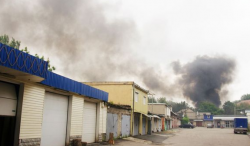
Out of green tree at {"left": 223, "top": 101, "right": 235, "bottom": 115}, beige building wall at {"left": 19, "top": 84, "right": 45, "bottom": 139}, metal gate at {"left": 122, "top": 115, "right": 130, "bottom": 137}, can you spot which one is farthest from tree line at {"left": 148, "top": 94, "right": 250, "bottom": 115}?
beige building wall at {"left": 19, "top": 84, "right": 45, "bottom": 139}

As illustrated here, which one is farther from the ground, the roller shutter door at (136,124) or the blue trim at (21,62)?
the blue trim at (21,62)

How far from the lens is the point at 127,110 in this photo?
25344 mm

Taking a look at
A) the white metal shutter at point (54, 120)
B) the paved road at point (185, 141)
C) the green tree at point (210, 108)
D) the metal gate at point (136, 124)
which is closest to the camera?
the white metal shutter at point (54, 120)

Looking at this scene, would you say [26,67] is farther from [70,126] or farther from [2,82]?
[70,126]

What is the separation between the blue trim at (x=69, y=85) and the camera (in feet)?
41.2

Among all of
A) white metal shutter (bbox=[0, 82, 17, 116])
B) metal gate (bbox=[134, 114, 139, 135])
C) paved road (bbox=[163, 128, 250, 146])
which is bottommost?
paved road (bbox=[163, 128, 250, 146])

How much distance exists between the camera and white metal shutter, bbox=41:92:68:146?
509 inches

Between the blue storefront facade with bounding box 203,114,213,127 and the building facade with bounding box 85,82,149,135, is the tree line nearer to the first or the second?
the blue storefront facade with bounding box 203,114,213,127

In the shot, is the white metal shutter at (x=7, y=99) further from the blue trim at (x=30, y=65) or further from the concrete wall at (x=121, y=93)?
the concrete wall at (x=121, y=93)

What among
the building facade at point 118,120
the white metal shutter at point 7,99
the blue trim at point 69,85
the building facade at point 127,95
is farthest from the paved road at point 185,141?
the white metal shutter at point 7,99

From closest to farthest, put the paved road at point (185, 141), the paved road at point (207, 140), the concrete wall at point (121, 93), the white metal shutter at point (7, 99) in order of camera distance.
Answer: the white metal shutter at point (7, 99), the paved road at point (185, 141), the paved road at point (207, 140), the concrete wall at point (121, 93)

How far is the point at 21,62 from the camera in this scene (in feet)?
30.6

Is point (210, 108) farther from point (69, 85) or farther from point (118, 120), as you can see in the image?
point (69, 85)

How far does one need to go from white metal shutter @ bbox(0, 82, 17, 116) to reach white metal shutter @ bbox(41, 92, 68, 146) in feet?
7.86
